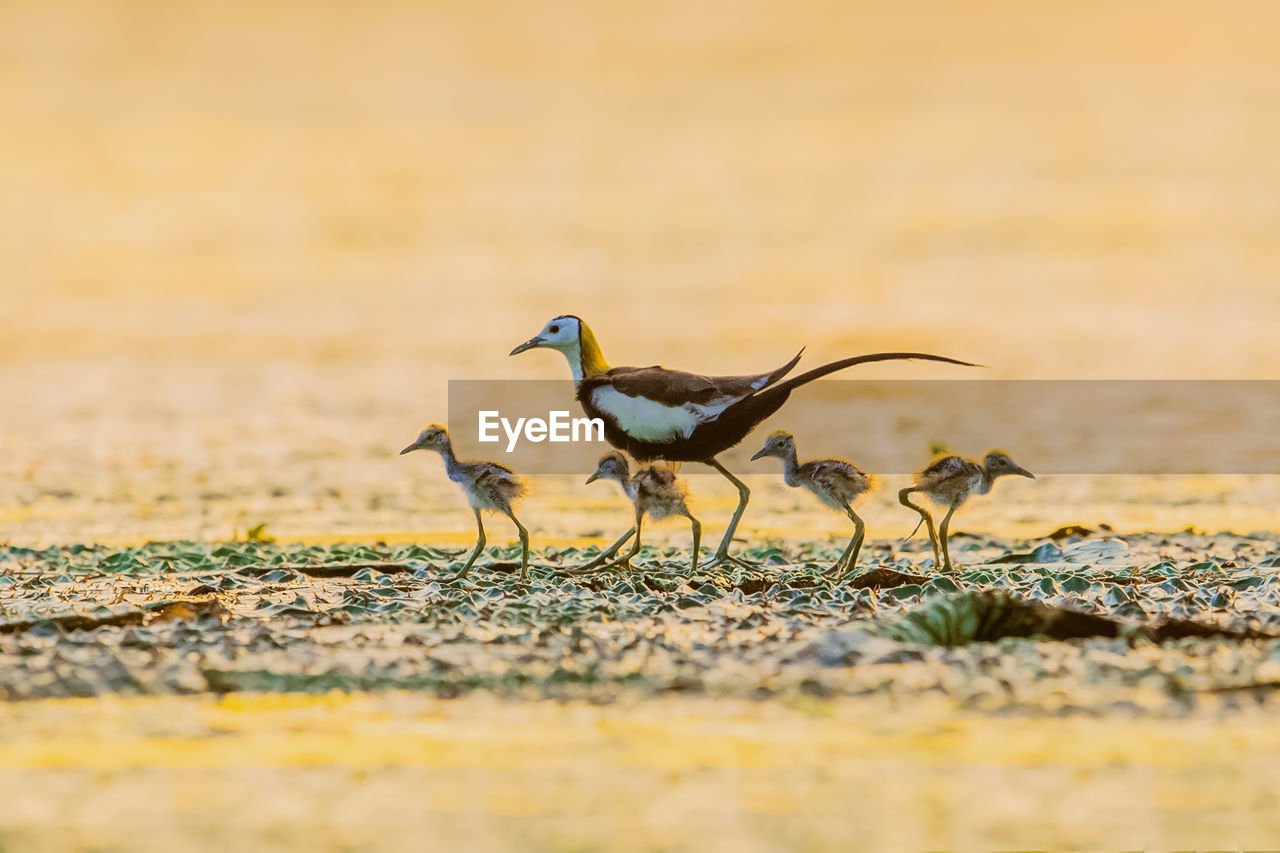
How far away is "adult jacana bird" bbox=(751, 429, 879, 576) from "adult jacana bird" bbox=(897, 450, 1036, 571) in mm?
229

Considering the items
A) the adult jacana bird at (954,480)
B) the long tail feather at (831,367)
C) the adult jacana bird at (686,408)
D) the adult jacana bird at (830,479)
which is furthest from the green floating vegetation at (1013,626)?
the long tail feather at (831,367)

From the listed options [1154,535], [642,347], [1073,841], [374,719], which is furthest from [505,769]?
[642,347]

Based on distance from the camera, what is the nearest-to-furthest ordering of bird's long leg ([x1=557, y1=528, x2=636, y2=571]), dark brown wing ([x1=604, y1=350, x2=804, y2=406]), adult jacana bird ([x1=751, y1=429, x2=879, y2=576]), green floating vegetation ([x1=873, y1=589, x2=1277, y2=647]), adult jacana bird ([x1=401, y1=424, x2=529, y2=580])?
1. green floating vegetation ([x1=873, y1=589, x2=1277, y2=647])
2. bird's long leg ([x1=557, y1=528, x2=636, y2=571])
3. adult jacana bird ([x1=401, y1=424, x2=529, y2=580])
4. adult jacana bird ([x1=751, y1=429, x2=879, y2=576])
5. dark brown wing ([x1=604, y1=350, x2=804, y2=406])

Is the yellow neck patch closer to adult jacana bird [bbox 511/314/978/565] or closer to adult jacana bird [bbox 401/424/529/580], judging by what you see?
adult jacana bird [bbox 511/314/978/565]

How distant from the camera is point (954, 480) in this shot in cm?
808

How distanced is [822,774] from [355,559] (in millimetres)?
4242

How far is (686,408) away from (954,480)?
135 centimetres

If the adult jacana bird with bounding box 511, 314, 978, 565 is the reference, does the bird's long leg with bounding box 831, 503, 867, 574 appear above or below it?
below

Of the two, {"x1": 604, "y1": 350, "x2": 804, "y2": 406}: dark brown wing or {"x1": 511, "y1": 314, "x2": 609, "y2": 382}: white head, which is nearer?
{"x1": 604, "y1": 350, "x2": 804, "y2": 406}: dark brown wing

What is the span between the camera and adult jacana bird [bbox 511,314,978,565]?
8.23 metres

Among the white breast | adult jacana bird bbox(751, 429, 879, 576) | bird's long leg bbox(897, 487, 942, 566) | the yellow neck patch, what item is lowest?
bird's long leg bbox(897, 487, 942, 566)

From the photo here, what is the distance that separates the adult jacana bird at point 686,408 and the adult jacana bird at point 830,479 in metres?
0.20

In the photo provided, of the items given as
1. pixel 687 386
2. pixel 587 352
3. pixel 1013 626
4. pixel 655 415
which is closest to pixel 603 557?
pixel 655 415

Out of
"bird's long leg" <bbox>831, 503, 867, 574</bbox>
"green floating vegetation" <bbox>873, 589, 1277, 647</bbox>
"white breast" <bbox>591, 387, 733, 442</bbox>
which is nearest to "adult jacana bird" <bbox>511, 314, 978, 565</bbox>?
"white breast" <bbox>591, 387, 733, 442</bbox>
